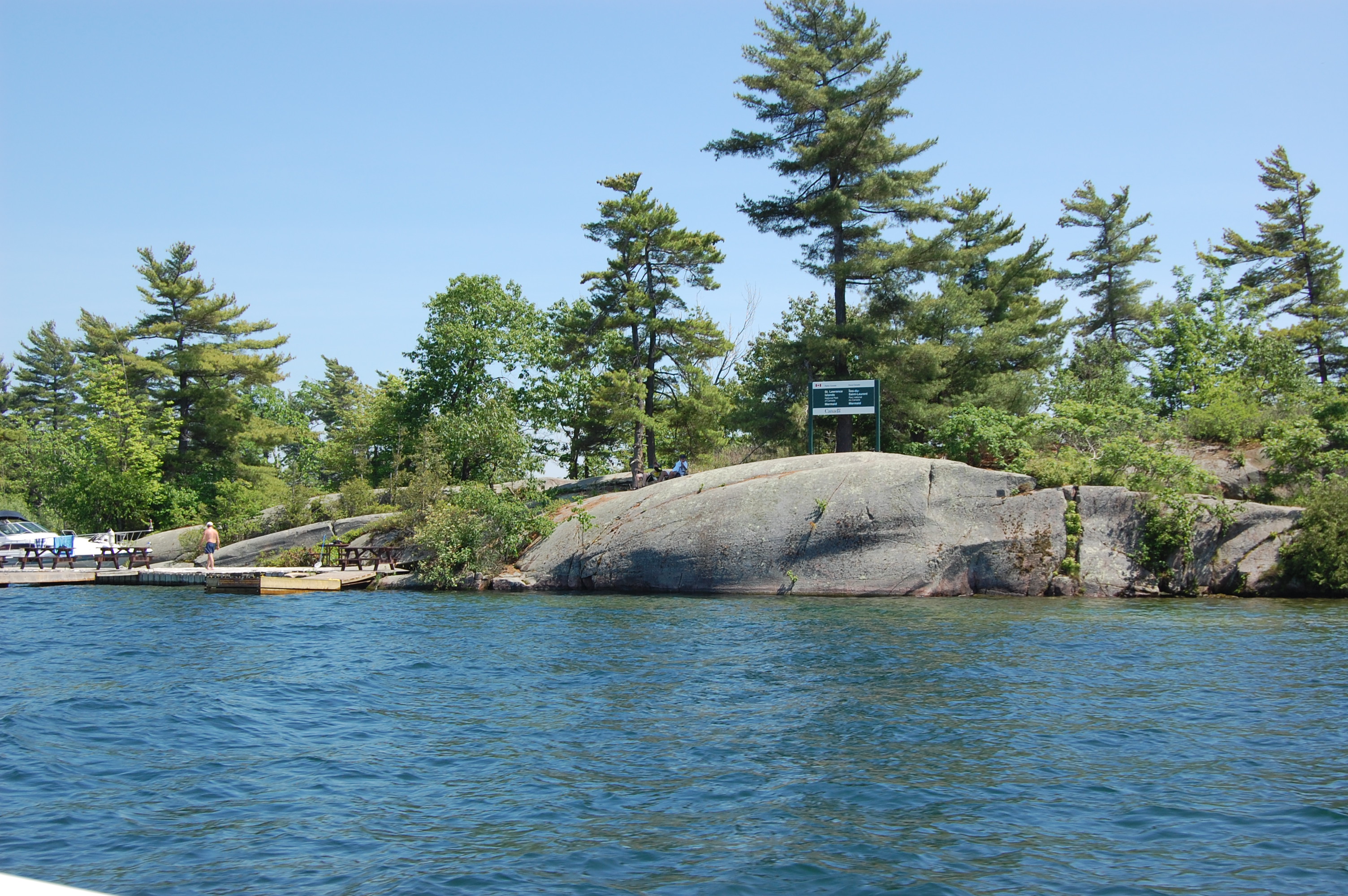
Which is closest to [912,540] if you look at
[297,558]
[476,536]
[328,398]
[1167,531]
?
[1167,531]

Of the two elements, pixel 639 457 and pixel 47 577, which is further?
pixel 639 457

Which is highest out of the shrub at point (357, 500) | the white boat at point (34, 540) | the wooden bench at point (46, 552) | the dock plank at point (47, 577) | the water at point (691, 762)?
the shrub at point (357, 500)

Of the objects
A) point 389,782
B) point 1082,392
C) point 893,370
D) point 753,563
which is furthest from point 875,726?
point 1082,392

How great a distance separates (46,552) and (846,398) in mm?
30931

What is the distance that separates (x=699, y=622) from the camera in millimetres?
18219

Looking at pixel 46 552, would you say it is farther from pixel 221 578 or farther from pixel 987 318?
pixel 987 318

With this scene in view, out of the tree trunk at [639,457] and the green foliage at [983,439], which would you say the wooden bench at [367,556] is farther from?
the green foliage at [983,439]

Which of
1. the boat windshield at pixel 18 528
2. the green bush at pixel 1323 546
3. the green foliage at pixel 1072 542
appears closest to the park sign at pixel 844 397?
the green foliage at pixel 1072 542

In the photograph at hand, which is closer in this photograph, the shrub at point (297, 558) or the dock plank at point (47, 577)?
the dock plank at point (47, 577)

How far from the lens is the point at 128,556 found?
114 feet

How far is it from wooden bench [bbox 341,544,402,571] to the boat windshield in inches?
607

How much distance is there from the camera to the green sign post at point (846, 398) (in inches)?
1081

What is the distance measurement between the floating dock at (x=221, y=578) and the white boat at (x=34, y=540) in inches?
142

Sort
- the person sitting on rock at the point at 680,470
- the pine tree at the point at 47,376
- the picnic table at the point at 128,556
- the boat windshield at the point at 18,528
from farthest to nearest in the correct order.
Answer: the pine tree at the point at 47,376 < the boat windshield at the point at 18,528 < the picnic table at the point at 128,556 < the person sitting on rock at the point at 680,470
